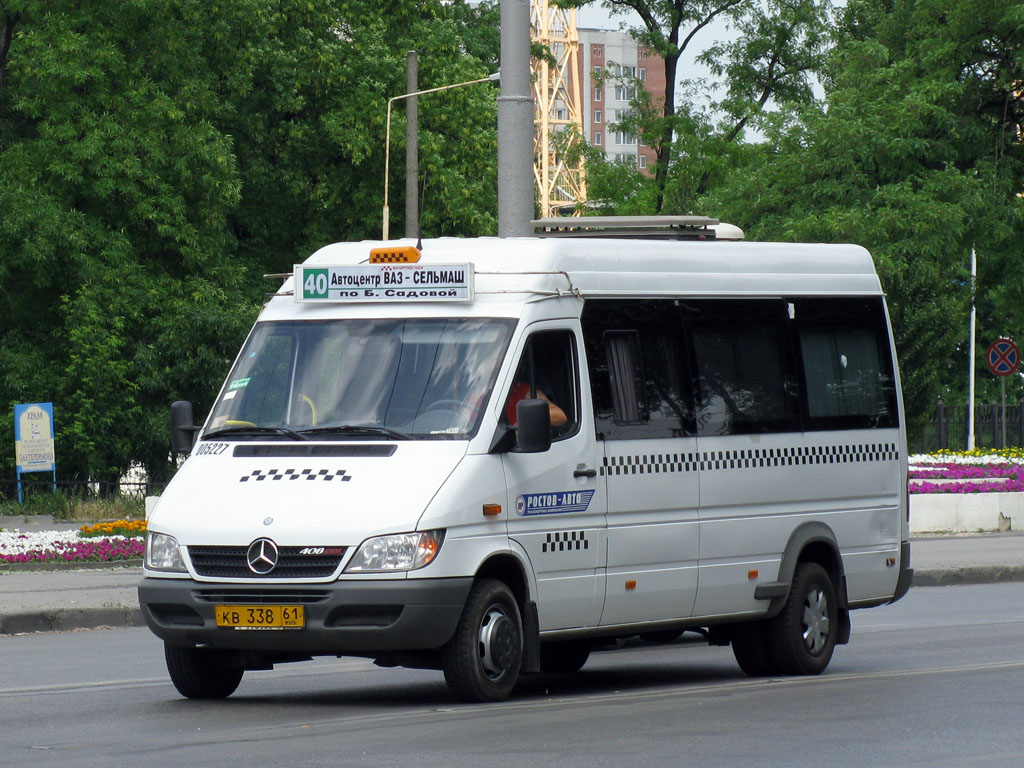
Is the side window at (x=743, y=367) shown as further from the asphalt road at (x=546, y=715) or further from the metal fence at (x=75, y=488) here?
the metal fence at (x=75, y=488)

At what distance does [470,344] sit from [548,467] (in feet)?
2.60

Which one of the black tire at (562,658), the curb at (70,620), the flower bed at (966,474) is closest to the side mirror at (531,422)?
the black tire at (562,658)

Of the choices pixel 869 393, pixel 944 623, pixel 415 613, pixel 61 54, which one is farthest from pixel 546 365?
pixel 61 54

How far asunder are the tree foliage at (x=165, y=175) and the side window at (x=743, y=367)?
74.6 ft

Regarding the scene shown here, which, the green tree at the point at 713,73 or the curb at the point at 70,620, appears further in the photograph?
the green tree at the point at 713,73

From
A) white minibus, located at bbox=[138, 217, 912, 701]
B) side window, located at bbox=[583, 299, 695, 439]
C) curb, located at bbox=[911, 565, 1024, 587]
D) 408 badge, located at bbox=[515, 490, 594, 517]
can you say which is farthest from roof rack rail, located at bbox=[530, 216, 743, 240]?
curb, located at bbox=[911, 565, 1024, 587]

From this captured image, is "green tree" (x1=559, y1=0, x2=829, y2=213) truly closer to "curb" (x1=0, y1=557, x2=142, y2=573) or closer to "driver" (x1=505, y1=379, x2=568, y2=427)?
"curb" (x1=0, y1=557, x2=142, y2=573)

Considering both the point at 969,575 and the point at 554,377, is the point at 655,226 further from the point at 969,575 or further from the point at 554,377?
the point at 969,575

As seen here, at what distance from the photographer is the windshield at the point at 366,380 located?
34.0 feet

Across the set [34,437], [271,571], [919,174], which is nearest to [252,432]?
[271,571]

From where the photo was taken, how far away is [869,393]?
1336cm

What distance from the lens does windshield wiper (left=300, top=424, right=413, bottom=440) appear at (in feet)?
33.6

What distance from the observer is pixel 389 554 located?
966cm

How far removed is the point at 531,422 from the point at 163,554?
204 centimetres
